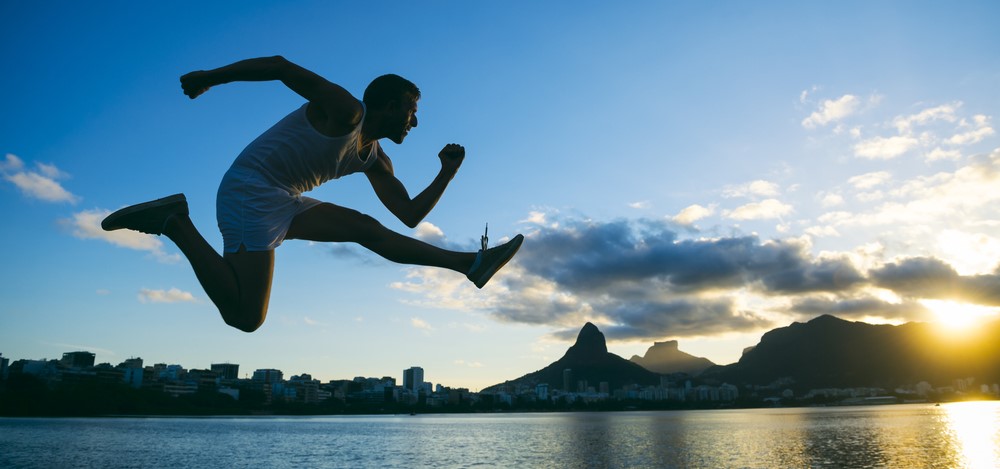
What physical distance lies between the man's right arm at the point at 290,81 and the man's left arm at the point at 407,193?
1066mm

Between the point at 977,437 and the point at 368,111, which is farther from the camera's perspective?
the point at 977,437

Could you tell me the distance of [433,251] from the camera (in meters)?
4.71

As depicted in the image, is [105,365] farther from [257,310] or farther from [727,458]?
[257,310]

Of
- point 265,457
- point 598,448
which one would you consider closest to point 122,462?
point 265,457

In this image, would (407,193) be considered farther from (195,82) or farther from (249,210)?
(195,82)

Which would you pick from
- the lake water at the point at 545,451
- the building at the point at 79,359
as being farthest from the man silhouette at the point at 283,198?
the building at the point at 79,359

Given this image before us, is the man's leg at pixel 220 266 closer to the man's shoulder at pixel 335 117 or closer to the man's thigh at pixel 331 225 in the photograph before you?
the man's thigh at pixel 331 225

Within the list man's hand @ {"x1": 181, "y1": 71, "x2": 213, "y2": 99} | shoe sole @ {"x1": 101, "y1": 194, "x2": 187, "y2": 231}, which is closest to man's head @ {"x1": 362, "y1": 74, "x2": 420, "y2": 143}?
man's hand @ {"x1": 181, "y1": 71, "x2": 213, "y2": 99}

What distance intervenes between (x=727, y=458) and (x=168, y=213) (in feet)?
189

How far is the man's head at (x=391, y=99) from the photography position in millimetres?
4277

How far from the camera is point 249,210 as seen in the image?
166 inches

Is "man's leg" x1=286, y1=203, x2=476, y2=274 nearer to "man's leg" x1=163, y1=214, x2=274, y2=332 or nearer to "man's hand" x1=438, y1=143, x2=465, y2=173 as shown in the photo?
"man's leg" x1=163, y1=214, x2=274, y2=332

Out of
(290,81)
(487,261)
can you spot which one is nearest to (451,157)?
(487,261)

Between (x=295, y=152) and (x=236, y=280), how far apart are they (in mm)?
920
